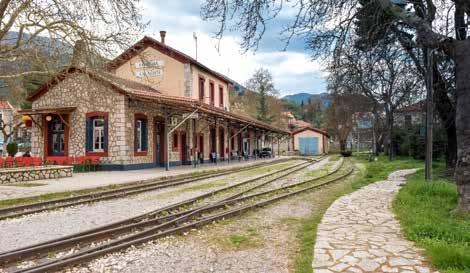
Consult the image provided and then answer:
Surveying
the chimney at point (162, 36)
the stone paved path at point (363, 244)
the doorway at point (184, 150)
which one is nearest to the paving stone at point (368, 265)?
the stone paved path at point (363, 244)

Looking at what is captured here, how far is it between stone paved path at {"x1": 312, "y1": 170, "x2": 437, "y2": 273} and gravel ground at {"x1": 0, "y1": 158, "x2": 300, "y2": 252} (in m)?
4.05

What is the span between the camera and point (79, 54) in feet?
48.4

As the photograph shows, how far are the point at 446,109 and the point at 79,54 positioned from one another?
45.6 feet

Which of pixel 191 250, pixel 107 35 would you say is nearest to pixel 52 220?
pixel 191 250

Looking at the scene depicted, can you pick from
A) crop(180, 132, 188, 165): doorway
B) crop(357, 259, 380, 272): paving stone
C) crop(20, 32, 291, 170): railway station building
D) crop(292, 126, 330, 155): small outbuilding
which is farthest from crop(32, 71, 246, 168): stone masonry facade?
crop(292, 126, 330, 155): small outbuilding

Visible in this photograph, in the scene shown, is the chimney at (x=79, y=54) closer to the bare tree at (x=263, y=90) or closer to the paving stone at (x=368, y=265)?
the paving stone at (x=368, y=265)

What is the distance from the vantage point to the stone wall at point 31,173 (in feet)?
53.1

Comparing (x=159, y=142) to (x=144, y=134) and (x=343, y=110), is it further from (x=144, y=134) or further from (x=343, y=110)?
(x=343, y=110)

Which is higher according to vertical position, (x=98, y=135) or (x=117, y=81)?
(x=117, y=81)

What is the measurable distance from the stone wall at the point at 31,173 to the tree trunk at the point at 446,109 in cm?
1528

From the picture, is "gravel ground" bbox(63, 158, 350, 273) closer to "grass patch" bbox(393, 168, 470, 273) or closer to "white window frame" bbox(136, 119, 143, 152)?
"grass patch" bbox(393, 168, 470, 273)

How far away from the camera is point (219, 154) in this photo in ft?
118

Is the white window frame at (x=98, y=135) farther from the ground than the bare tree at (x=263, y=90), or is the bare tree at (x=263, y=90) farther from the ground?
the bare tree at (x=263, y=90)

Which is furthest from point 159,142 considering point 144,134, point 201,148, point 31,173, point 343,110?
point 343,110
